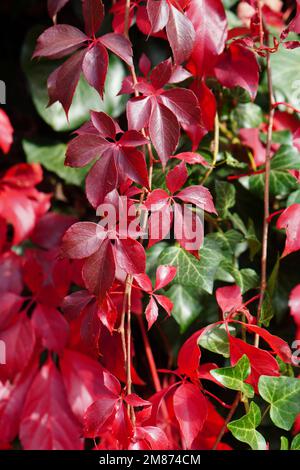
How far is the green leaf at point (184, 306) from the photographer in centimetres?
93

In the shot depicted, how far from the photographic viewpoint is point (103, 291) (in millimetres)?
649

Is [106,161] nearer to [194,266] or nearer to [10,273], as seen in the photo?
[194,266]

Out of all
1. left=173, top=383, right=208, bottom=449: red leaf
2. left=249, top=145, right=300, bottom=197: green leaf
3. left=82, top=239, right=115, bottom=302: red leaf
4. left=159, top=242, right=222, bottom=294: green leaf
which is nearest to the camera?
left=82, top=239, right=115, bottom=302: red leaf

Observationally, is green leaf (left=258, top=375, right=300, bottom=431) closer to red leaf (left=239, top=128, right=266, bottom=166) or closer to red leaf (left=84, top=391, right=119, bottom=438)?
red leaf (left=84, top=391, right=119, bottom=438)

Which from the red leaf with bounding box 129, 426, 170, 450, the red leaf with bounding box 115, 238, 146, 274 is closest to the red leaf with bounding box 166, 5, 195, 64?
the red leaf with bounding box 115, 238, 146, 274

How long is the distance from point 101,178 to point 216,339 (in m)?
0.29

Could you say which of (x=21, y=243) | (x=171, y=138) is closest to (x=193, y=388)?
(x=171, y=138)

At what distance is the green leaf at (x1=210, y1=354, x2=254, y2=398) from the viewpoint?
724 millimetres

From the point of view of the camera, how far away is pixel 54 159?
1.15 m

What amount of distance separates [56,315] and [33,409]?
172 mm

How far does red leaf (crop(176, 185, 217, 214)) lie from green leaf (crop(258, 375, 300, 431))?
0.72 feet

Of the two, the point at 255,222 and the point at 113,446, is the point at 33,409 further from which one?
the point at 255,222

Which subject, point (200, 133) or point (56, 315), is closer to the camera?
point (200, 133)

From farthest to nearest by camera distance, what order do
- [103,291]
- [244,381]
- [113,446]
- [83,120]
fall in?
[83,120]
[113,446]
[244,381]
[103,291]
